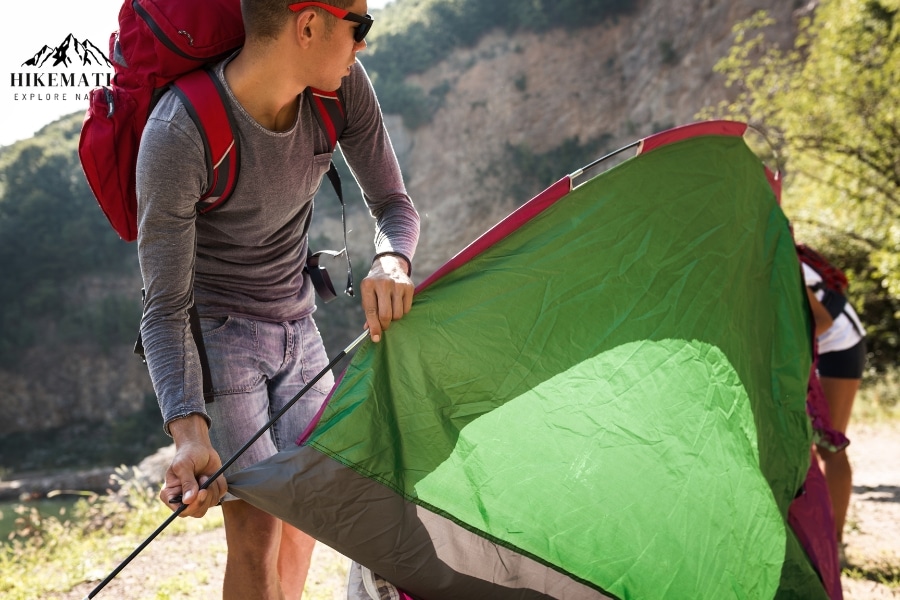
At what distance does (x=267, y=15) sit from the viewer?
1601 millimetres

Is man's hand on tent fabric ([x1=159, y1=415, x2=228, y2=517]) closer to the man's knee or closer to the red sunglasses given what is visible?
the man's knee

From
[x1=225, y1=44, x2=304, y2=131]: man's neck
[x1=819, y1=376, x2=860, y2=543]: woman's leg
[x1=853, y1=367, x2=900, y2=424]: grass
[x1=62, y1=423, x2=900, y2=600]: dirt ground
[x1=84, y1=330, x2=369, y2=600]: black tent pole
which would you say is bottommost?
[x1=853, y1=367, x2=900, y2=424]: grass

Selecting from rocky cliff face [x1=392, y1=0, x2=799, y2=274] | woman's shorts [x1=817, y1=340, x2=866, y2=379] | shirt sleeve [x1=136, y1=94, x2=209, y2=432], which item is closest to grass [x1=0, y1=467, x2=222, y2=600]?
shirt sleeve [x1=136, y1=94, x2=209, y2=432]

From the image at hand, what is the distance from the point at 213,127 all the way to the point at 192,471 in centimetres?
69

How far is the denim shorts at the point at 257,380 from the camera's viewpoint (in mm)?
1681

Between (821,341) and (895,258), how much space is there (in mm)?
4313

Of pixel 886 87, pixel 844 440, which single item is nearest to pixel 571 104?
pixel 886 87

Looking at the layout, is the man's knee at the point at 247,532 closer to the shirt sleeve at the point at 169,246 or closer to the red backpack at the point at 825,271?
the shirt sleeve at the point at 169,246

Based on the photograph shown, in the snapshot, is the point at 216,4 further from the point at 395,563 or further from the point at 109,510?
the point at 109,510

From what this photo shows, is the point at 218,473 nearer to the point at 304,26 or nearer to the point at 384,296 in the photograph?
the point at 384,296

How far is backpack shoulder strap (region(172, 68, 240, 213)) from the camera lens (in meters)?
1.56

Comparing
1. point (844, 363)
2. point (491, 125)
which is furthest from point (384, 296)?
point (491, 125)

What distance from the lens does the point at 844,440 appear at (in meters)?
3.05

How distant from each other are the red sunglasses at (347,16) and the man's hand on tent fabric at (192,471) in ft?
2.82
